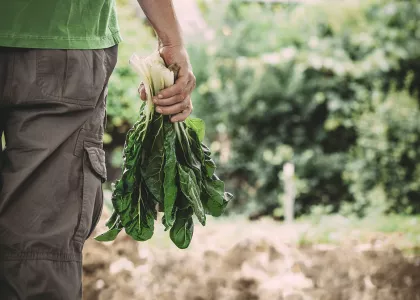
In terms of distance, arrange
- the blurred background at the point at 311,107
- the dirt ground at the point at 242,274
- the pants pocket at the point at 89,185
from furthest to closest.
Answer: the blurred background at the point at 311,107, the dirt ground at the point at 242,274, the pants pocket at the point at 89,185

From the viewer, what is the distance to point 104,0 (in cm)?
208

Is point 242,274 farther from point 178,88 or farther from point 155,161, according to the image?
point 178,88

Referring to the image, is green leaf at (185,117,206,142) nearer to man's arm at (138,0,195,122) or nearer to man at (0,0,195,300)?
man's arm at (138,0,195,122)

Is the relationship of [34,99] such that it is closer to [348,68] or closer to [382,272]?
[382,272]

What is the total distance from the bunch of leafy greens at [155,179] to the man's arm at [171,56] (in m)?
0.04

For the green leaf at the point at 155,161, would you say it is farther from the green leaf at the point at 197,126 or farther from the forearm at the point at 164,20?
the forearm at the point at 164,20

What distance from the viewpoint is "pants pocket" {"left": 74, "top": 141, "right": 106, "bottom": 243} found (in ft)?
6.42

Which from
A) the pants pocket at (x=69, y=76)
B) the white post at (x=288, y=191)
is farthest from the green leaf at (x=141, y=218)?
the white post at (x=288, y=191)

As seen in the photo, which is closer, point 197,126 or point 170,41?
point 170,41

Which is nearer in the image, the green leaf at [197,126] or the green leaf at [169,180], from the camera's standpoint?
the green leaf at [169,180]

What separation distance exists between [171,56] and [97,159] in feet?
1.42

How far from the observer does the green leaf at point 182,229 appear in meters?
2.35

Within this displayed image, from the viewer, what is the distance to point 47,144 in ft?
6.20

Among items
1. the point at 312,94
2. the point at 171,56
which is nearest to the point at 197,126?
the point at 171,56
